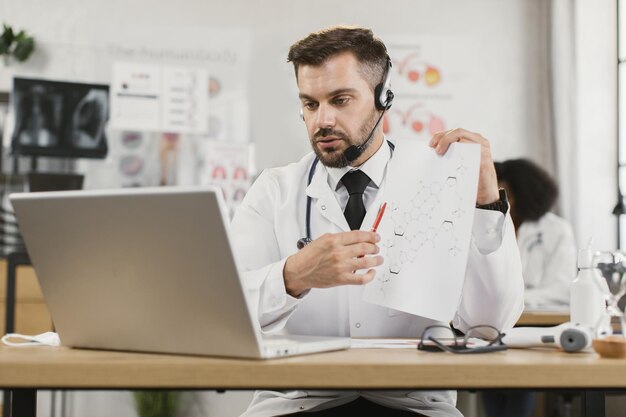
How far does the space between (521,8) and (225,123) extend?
198cm

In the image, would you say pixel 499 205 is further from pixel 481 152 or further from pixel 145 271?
pixel 145 271

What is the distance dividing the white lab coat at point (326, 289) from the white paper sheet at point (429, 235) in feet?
0.41

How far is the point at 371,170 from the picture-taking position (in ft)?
5.98

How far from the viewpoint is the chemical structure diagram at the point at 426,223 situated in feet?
4.37

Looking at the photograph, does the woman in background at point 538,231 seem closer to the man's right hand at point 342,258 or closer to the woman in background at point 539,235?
the woman in background at point 539,235

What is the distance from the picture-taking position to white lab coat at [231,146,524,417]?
4.78 ft

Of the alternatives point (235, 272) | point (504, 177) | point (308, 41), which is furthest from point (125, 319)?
point (504, 177)

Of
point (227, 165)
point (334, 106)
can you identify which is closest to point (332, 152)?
point (334, 106)

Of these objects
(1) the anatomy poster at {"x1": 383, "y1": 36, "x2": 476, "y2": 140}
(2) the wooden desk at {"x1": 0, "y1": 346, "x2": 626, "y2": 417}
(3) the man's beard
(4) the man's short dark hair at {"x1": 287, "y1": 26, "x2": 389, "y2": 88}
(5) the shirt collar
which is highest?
(1) the anatomy poster at {"x1": 383, "y1": 36, "x2": 476, "y2": 140}

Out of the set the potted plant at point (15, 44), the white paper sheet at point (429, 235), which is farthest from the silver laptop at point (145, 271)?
the potted plant at point (15, 44)

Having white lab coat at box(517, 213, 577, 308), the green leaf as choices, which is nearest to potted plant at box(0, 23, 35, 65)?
the green leaf

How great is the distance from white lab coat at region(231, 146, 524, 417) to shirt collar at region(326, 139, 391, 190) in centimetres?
2

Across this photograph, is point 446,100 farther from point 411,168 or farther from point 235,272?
point 235,272

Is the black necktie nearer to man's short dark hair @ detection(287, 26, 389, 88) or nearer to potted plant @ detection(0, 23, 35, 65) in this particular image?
man's short dark hair @ detection(287, 26, 389, 88)
